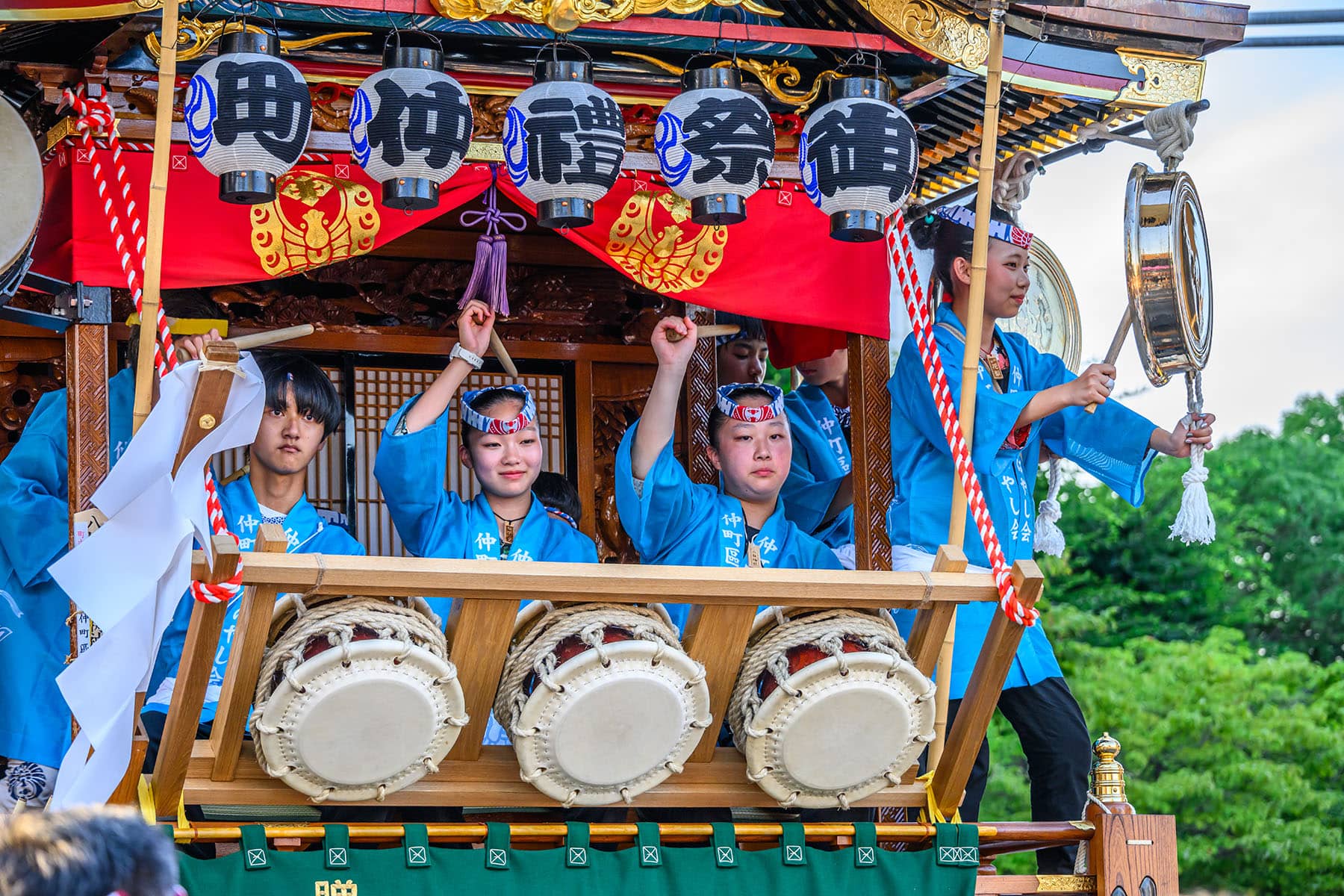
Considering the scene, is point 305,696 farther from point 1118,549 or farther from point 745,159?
point 1118,549

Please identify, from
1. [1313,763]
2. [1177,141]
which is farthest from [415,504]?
[1313,763]

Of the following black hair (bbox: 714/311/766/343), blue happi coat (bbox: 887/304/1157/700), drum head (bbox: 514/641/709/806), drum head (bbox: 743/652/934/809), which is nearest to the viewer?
drum head (bbox: 514/641/709/806)

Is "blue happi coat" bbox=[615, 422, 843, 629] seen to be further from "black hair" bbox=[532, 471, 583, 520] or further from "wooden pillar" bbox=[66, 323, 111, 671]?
"wooden pillar" bbox=[66, 323, 111, 671]

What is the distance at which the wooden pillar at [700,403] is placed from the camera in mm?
6156

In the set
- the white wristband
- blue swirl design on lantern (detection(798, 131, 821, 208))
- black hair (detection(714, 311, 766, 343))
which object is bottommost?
the white wristband

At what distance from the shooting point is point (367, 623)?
3.87 metres

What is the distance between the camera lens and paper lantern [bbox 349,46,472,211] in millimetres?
4504

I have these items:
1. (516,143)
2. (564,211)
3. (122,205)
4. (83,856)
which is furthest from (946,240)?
(83,856)

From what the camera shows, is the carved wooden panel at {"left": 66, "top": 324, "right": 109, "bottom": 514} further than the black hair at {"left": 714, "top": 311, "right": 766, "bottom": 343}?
No

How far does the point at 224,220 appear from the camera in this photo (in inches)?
194

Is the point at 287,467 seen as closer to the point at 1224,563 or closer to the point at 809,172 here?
the point at 809,172

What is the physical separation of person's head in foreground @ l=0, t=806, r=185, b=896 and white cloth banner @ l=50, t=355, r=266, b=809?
61.3 inches

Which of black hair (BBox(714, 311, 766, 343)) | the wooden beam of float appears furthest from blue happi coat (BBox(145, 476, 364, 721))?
black hair (BBox(714, 311, 766, 343))

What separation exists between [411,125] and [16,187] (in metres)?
1.13
